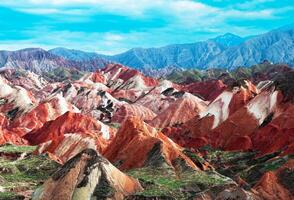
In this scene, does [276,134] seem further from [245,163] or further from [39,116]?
[39,116]

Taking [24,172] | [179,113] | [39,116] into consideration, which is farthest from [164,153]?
[179,113]

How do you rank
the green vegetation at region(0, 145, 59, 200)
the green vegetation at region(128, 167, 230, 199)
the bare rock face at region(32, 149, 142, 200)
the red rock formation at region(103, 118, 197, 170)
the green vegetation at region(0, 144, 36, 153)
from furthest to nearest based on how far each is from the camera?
1. the green vegetation at region(0, 144, 36, 153)
2. the red rock formation at region(103, 118, 197, 170)
3. the green vegetation at region(0, 145, 59, 200)
4. the green vegetation at region(128, 167, 230, 199)
5. the bare rock face at region(32, 149, 142, 200)

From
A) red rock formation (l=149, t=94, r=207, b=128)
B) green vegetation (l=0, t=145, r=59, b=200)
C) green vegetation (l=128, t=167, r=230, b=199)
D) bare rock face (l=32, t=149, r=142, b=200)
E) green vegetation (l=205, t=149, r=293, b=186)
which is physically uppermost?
bare rock face (l=32, t=149, r=142, b=200)

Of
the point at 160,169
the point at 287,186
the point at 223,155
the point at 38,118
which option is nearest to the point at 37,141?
the point at 38,118

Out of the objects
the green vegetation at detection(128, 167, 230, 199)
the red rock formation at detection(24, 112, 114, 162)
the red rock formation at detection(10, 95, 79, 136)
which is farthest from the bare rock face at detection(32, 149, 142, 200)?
the red rock formation at detection(10, 95, 79, 136)

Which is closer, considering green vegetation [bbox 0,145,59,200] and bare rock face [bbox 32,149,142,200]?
bare rock face [bbox 32,149,142,200]

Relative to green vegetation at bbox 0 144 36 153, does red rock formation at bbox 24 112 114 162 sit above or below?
below

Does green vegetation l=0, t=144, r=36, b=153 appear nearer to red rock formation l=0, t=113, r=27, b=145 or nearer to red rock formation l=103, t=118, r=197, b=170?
red rock formation l=103, t=118, r=197, b=170
